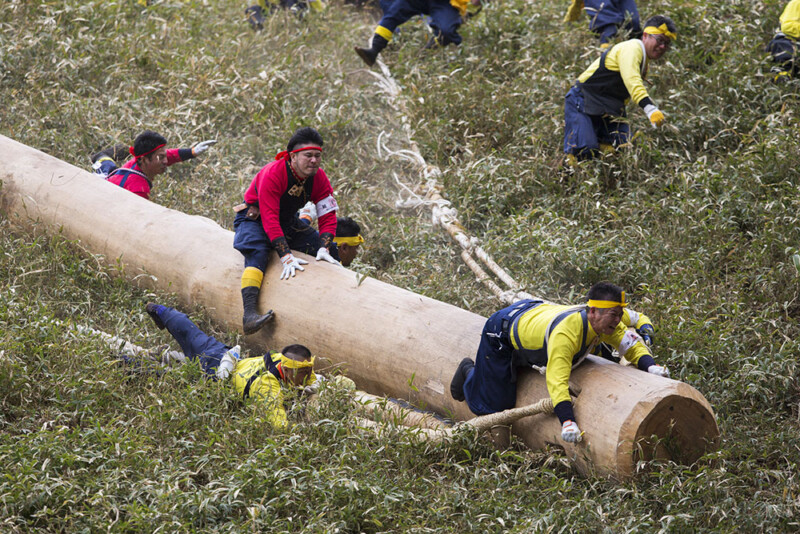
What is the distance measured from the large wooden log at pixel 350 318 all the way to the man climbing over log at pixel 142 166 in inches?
9.9

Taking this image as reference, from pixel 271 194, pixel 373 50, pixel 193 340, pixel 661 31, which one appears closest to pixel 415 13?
pixel 373 50

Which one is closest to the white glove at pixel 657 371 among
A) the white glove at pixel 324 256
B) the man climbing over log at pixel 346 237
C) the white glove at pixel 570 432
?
the white glove at pixel 570 432

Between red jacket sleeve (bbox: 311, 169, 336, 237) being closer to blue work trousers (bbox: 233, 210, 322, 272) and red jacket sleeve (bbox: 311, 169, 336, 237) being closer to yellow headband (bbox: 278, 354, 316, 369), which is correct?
blue work trousers (bbox: 233, 210, 322, 272)

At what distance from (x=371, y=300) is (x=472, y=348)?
726mm

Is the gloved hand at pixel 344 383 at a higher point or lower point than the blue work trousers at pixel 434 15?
lower

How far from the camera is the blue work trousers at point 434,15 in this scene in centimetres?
845

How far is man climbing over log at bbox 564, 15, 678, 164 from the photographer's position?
605 cm

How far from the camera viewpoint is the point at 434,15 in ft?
28.0

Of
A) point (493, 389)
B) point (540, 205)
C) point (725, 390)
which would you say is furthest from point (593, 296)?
point (540, 205)

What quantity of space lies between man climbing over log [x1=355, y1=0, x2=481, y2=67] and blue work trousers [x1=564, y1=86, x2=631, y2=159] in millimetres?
2232

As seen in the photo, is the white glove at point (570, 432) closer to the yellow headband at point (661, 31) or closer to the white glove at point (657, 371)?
the white glove at point (657, 371)

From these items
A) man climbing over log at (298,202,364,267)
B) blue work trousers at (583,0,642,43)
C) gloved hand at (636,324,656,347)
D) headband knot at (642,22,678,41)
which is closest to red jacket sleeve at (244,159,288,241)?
man climbing over log at (298,202,364,267)

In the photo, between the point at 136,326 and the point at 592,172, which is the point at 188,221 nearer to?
the point at 136,326

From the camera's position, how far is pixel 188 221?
5641 millimetres
